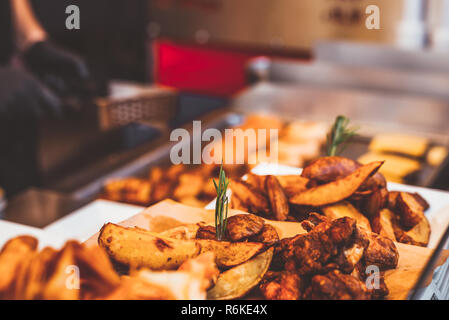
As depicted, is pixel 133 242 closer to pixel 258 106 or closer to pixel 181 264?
pixel 181 264

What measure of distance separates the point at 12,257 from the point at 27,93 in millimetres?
1983

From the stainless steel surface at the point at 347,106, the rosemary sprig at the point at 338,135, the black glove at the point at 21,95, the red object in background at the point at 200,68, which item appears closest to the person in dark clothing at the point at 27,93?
the black glove at the point at 21,95

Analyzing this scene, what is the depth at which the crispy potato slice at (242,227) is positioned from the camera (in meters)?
0.71

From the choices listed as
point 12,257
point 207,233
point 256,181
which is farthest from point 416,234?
point 12,257

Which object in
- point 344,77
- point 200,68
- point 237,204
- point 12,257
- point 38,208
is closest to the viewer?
point 12,257

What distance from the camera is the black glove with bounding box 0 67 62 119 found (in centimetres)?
244

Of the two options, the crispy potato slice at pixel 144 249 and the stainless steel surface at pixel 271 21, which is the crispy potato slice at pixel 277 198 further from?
the stainless steel surface at pixel 271 21

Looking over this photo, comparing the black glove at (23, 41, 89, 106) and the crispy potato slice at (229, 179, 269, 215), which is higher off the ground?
the black glove at (23, 41, 89, 106)

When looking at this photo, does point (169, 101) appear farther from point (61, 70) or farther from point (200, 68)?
point (200, 68)

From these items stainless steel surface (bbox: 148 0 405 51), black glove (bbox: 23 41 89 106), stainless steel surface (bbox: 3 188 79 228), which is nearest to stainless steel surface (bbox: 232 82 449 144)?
black glove (bbox: 23 41 89 106)

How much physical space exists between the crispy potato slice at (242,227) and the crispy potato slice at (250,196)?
0.27ft

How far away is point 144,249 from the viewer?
0.66 meters

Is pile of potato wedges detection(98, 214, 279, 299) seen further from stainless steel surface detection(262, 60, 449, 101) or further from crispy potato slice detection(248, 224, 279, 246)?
stainless steel surface detection(262, 60, 449, 101)

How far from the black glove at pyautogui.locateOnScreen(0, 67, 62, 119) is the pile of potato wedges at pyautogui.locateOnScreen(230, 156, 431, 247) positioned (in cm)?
181
